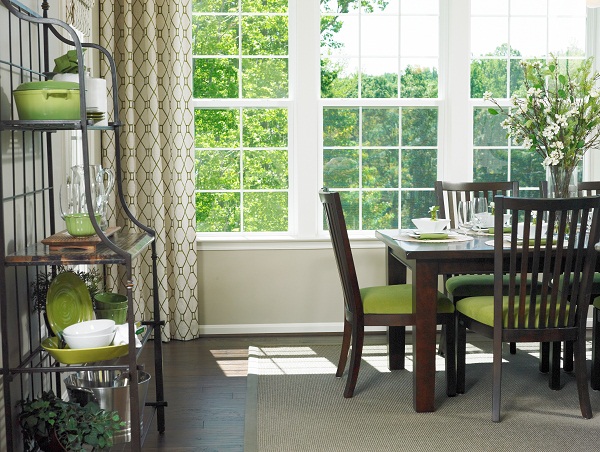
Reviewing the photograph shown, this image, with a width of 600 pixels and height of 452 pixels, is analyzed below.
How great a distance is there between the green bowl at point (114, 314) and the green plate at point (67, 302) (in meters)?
0.07

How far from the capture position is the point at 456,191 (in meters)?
4.95

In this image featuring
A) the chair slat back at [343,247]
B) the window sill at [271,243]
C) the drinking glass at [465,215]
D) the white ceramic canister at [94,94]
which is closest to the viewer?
the white ceramic canister at [94,94]

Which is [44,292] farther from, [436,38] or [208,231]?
[436,38]

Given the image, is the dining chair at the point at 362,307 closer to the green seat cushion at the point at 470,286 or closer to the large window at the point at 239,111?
the green seat cushion at the point at 470,286

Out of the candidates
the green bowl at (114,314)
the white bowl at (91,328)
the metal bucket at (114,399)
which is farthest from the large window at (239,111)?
the white bowl at (91,328)

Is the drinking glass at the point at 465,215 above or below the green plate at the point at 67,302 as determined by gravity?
above

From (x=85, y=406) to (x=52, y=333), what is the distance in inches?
12.1

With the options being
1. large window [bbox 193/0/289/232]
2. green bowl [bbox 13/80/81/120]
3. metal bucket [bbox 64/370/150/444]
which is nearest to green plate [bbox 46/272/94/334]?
metal bucket [bbox 64/370/150/444]

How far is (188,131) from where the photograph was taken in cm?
514

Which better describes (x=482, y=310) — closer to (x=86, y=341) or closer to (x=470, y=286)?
(x=470, y=286)

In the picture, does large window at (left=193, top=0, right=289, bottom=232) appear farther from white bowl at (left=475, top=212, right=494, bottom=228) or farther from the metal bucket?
the metal bucket

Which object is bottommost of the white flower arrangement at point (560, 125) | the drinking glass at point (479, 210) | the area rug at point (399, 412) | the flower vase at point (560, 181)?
the area rug at point (399, 412)

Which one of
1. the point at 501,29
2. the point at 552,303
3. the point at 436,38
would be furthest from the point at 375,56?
the point at 552,303

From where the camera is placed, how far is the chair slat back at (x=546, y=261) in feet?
11.3
